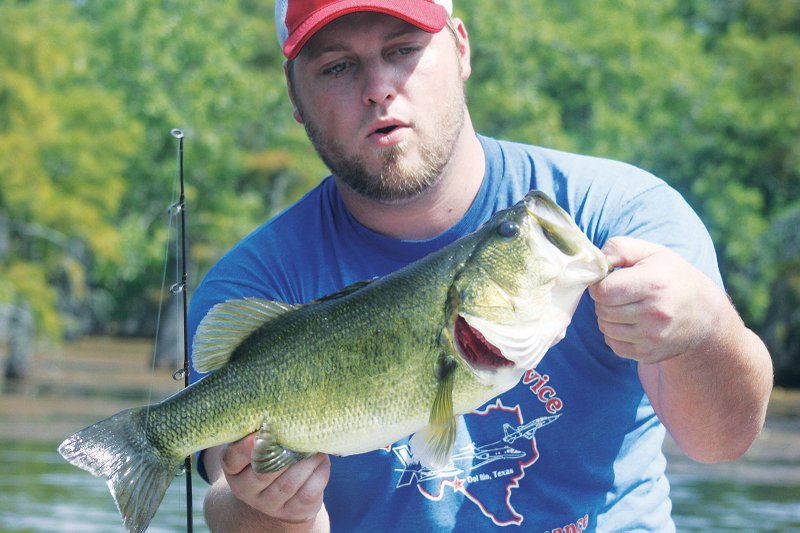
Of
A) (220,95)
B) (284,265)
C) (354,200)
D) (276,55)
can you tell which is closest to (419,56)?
(354,200)

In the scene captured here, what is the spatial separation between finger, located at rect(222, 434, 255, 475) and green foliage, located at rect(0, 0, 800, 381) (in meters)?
25.8

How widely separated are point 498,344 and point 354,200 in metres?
0.92

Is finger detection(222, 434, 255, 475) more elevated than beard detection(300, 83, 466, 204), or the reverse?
beard detection(300, 83, 466, 204)

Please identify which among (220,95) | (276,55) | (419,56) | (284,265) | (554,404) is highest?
(276,55)

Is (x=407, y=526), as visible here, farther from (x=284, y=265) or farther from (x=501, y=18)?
(x=501, y=18)

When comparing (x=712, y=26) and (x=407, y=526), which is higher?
(x=712, y=26)

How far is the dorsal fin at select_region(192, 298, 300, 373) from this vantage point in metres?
3.18

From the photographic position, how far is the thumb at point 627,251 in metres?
2.82

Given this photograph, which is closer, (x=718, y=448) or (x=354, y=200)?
(x=718, y=448)

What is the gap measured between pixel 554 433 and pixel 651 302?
785mm

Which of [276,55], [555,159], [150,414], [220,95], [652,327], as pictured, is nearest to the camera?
[652,327]

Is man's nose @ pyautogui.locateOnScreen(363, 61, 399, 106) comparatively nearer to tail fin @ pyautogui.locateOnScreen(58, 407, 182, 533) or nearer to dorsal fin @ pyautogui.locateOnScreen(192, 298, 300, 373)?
dorsal fin @ pyautogui.locateOnScreen(192, 298, 300, 373)

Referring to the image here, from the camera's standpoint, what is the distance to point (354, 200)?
3.64 m

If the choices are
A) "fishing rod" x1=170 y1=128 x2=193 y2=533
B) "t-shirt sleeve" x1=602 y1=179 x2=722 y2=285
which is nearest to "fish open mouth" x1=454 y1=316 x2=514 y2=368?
"t-shirt sleeve" x1=602 y1=179 x2=722 y2=285
